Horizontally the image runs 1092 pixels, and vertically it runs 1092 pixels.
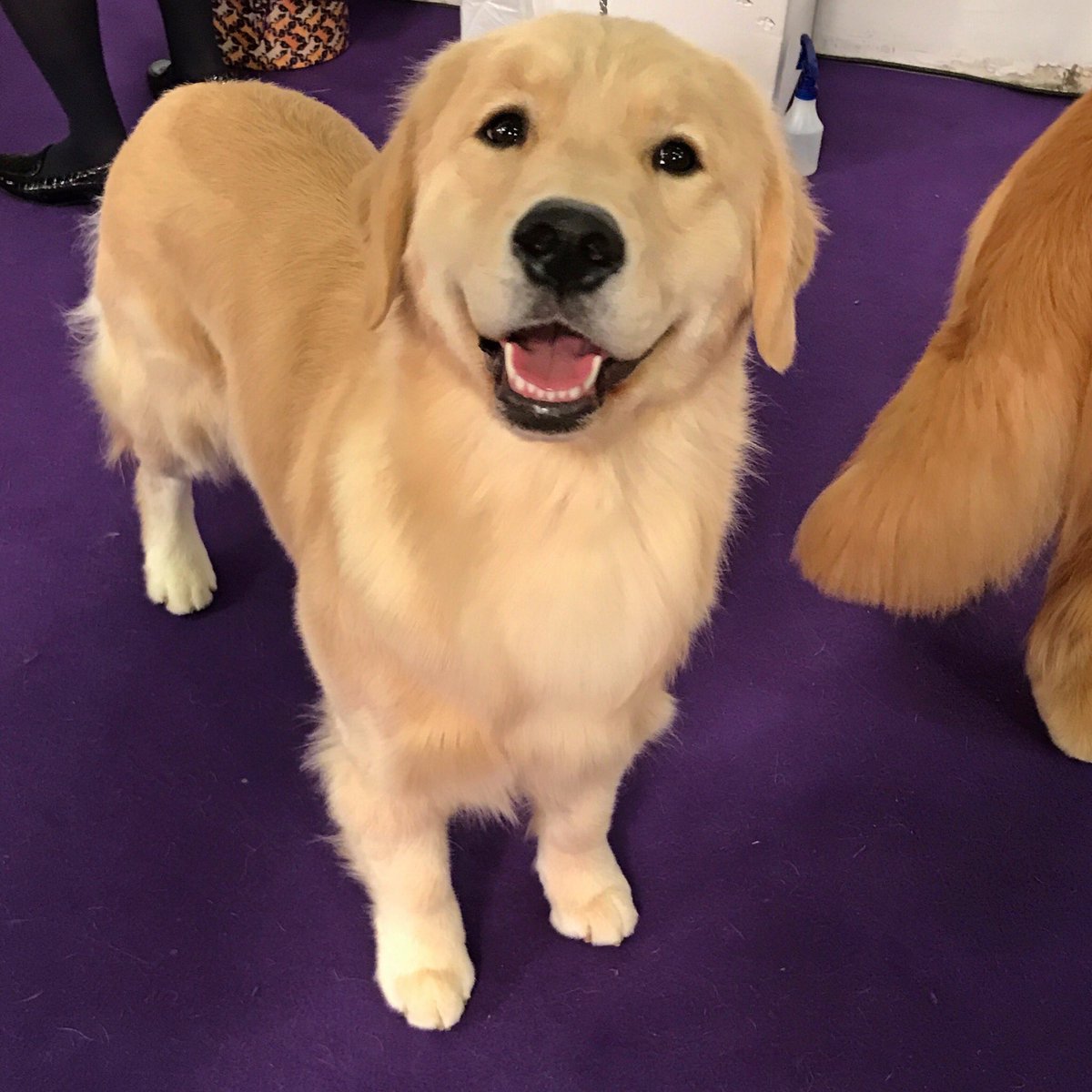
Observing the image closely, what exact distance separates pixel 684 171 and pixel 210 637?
4.03ft

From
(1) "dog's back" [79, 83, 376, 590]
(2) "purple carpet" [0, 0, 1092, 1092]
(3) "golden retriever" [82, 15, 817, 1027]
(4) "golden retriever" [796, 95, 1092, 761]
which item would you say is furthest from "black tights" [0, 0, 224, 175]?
(4) "golden retriever" [796, 95, 1092, 761]

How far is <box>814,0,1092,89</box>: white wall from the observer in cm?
331

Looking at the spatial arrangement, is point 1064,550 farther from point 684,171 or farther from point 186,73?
point 186,73

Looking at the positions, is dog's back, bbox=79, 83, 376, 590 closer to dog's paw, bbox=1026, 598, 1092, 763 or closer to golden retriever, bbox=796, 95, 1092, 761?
golden retriever, bbox=796, 95, 1092, 761

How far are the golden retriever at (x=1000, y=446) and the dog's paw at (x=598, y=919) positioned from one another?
58 centimetres

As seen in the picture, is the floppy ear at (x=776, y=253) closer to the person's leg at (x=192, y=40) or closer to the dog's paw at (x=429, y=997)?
the dog's paw at (x=429, y=997)

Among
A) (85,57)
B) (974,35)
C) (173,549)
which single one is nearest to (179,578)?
(173,549)

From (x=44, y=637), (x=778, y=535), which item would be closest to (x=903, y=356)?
(x=778, y=535)

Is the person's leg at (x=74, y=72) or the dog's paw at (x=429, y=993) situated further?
the person's leg at (x=74, y=72)

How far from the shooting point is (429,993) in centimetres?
135

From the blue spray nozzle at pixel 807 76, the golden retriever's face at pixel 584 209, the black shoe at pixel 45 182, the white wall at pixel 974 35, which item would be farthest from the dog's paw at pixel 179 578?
the white wall at pixel 974 35

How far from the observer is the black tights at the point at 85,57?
100 inches

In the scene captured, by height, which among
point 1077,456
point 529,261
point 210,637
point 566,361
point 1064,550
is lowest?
point 210,637

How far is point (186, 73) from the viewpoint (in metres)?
2.94
